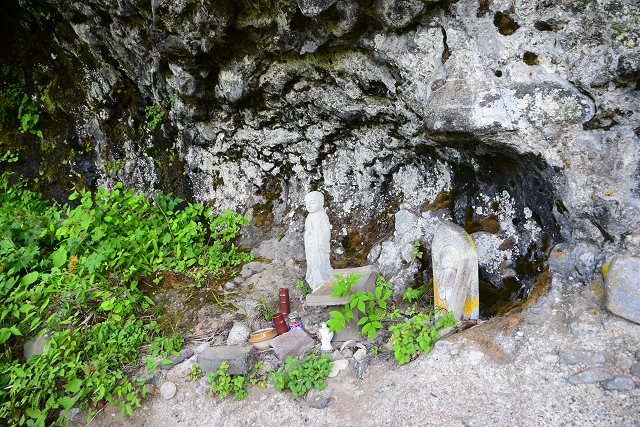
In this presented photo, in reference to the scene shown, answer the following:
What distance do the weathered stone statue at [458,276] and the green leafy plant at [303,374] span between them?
42.2 inches

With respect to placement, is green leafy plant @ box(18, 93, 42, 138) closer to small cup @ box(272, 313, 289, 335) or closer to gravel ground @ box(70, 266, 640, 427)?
gravel ground @ box(70, 266, 640, 427)

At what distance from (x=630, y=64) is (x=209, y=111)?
14.2ft

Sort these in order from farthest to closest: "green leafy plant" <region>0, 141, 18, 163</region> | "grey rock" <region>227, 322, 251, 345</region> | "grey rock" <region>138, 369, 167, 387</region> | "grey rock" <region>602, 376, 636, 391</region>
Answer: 1. "green leafy plant" <region>0, 141, 18, 163</region>
2. "grey rock" <region>227, 322, 251, 345</region>
3. "grey rock" <region>138, 369, 167, 387</region>
4. "grey rock" <region>602, 376, 636, 391</region>

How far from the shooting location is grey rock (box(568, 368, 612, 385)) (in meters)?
2.44

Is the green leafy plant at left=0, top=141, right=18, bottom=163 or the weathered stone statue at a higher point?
the green leafy plant at left=0, top=141, right=18, bottom=163

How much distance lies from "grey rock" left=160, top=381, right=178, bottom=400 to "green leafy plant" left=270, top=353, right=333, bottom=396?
87cm

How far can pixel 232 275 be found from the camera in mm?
4793

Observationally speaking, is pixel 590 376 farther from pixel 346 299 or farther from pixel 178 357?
pixel 178 357

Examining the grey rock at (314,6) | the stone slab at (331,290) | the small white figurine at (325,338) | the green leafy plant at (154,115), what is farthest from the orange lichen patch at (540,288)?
the green leafy plant at (154,115)

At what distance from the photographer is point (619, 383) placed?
7.79 feet

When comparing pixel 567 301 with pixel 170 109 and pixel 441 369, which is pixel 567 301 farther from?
pixel 170 109

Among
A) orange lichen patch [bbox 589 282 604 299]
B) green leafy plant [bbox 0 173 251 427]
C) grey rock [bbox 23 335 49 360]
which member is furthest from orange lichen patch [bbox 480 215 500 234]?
grey rock [bbox 23 335 49 360]

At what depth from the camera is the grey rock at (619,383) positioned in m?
2.35

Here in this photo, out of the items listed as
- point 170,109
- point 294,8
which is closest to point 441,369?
point 294,8
